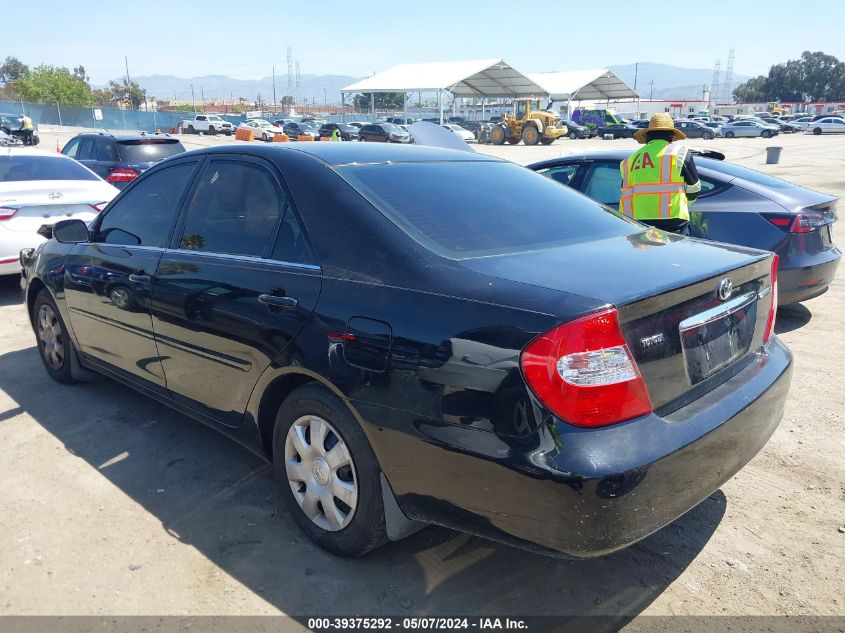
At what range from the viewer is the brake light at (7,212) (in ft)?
22.6

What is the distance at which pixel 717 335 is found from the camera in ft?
8.41

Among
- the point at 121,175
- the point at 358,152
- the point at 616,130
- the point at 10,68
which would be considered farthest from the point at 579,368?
the point at 10,68

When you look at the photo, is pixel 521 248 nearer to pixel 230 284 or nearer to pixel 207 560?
pixel 230 284

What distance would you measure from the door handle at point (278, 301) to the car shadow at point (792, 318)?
466 centimetres

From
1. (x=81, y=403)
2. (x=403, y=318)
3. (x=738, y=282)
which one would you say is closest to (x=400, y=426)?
(x=403, y=318)

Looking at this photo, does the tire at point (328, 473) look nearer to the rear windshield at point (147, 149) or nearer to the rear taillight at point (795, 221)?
the rear taillight at point (795, 221)

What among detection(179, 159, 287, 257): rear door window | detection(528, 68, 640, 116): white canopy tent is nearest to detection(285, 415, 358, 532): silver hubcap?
detection(179, 159, 287, 257): rear door window

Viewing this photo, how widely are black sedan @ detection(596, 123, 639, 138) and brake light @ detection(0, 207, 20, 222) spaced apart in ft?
165

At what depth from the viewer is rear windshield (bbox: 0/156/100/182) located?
300 inches

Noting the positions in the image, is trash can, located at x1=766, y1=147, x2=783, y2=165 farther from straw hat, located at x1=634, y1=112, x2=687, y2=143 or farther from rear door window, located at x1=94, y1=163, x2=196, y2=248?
rear door window, located at x1=94, y1=163, x2=196, y2=248

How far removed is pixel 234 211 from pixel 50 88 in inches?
3371

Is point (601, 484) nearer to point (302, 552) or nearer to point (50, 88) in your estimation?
point (302, 552)

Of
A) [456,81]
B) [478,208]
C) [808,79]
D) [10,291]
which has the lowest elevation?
[10,291]

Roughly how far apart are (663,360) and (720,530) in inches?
47.7
